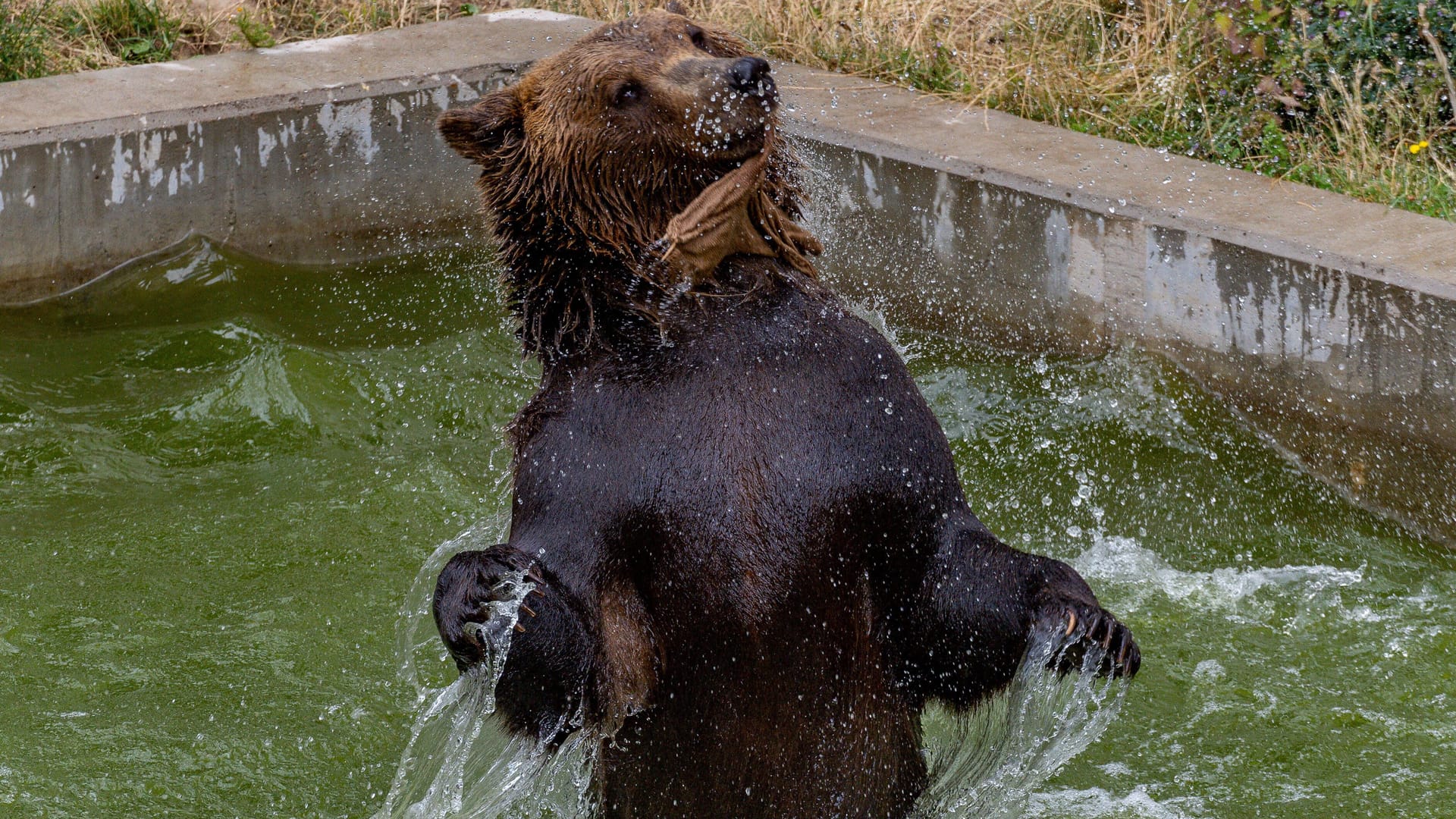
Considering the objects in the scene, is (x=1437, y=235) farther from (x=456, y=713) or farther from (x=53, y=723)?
(x=53, y=723)

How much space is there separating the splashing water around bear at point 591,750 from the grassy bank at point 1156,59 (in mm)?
3653

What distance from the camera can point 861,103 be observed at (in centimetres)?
794

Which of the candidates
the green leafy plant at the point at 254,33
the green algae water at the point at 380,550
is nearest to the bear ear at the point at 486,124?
the green algae water at the point at 380,550

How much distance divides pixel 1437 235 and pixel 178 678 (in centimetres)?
461

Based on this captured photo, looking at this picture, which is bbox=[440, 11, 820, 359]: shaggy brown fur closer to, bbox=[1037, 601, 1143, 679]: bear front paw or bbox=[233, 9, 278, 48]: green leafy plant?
bbox=[1037, 601, 1143, 679]: bear front paw

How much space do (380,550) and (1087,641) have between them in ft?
11.2

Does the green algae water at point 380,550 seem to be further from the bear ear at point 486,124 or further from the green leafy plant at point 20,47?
the bear ear at point 486,124

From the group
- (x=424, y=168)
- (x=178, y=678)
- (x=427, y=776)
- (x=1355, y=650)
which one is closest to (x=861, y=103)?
(x=424, y=168)

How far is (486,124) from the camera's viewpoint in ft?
12.4

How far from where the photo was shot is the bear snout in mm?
3484

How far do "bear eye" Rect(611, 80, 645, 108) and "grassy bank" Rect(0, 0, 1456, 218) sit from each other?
413cm

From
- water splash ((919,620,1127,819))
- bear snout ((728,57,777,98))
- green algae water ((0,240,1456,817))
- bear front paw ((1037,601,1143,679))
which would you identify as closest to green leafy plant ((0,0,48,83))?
green algae water ((0,240,1456,817))

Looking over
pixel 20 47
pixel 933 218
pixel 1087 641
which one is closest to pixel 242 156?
pixel 20 47

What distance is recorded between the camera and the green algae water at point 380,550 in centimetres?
486
